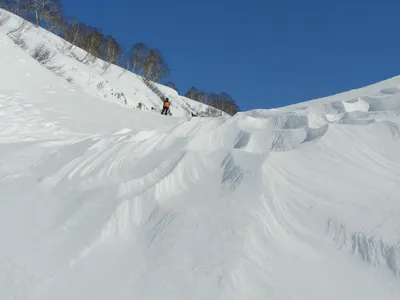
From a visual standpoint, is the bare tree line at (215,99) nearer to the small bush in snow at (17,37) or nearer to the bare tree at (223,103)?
the bare tree at (223,103)

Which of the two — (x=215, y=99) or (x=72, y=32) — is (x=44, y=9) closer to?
(x=72, y=32)

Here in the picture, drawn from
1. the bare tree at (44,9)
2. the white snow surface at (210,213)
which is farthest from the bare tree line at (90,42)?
the white snow surface at (210,213)

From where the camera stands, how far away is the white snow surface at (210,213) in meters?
2.31

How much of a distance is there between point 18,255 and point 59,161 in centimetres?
167

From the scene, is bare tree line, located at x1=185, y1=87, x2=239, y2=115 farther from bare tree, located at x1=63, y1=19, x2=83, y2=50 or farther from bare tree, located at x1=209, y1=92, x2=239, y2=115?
bare tree, located at x1=63, y1=19, x2=83, y2=50

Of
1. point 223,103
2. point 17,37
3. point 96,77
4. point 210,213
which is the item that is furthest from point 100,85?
point 223,103

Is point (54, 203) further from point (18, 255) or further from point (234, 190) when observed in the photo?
point (234, 190)

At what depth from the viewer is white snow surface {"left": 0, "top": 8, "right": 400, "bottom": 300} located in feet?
7.57

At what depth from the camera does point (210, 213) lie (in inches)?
114

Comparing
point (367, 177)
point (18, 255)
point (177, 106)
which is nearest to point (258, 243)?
point (367, 177)

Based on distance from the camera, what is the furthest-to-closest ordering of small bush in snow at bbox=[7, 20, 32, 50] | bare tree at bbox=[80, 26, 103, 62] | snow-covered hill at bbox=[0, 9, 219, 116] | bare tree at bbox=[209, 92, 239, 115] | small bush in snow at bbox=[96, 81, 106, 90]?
1. bare tree at bbox=[209, 92, 239, 115]
2. bare tree at bbox=[80, 26, 103, 62]
3. small bush in snow at bbox=[96, 81, 106, 90]
4. snow-covered hill at bbox=[0, 9, 219, 116]
5. small bush in snow at bbox=[7, 20, 32, 50]

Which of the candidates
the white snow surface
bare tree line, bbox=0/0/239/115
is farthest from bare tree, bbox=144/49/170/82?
the white snow surface

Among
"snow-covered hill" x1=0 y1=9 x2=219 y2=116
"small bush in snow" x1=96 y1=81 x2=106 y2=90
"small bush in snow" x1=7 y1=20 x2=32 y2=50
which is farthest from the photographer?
"small bush in snow" x1=96 y1=81 x2=106 y2=90

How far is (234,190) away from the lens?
3143mm
